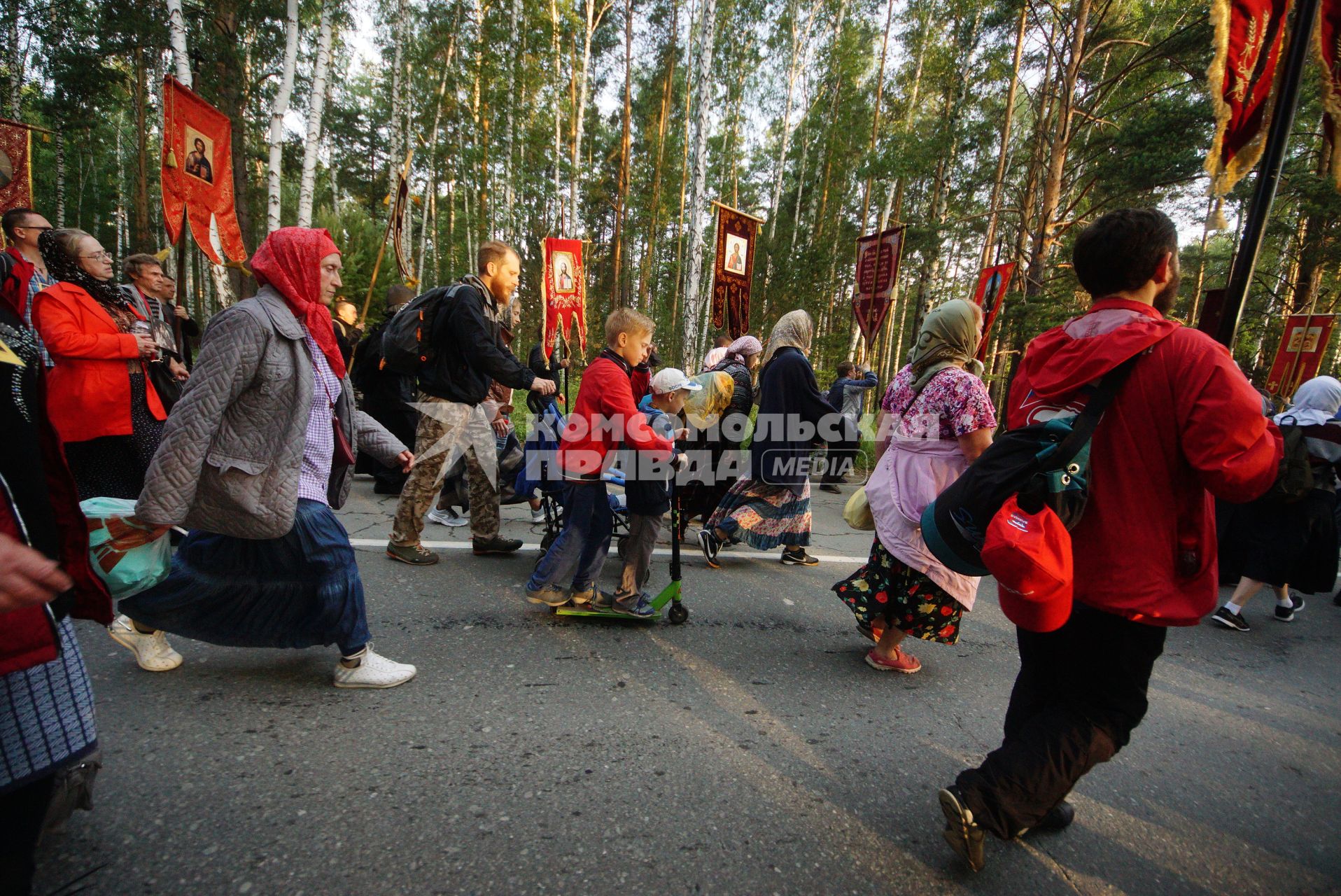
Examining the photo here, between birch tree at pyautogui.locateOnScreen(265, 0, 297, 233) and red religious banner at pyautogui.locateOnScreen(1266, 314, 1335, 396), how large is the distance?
1845cm

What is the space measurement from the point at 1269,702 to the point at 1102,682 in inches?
91.5

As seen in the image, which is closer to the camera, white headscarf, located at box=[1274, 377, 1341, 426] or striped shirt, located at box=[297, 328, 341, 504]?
striped shirt, located at box=[297, 328, 341, 504]

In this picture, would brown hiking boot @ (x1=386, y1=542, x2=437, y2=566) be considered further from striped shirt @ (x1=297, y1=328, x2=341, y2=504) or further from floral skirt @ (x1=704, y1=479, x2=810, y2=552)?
floral skirt @ (x1=704, y1=479, x2=810, y2=552)

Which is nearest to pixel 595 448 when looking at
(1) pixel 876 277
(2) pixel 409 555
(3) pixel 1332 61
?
(2) pixel 409 555

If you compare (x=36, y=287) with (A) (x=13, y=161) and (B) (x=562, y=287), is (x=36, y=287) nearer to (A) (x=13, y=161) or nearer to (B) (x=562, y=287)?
Result: (A) (x=13, y=161)

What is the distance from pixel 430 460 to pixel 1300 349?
1634 cm

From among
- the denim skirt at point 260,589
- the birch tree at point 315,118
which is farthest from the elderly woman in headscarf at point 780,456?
the birch tree at point 315,118

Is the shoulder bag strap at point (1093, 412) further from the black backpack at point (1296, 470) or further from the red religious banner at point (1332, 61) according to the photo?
the black backpack at point (1296, 470)

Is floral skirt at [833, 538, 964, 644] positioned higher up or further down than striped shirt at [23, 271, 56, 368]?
further down

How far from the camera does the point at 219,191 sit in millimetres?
7828

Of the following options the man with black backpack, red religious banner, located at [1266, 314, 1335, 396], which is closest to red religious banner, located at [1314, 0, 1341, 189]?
the man with black backpack

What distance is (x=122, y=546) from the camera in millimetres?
1990

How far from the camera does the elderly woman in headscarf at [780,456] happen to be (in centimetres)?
437

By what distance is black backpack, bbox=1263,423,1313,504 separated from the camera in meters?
3.87
